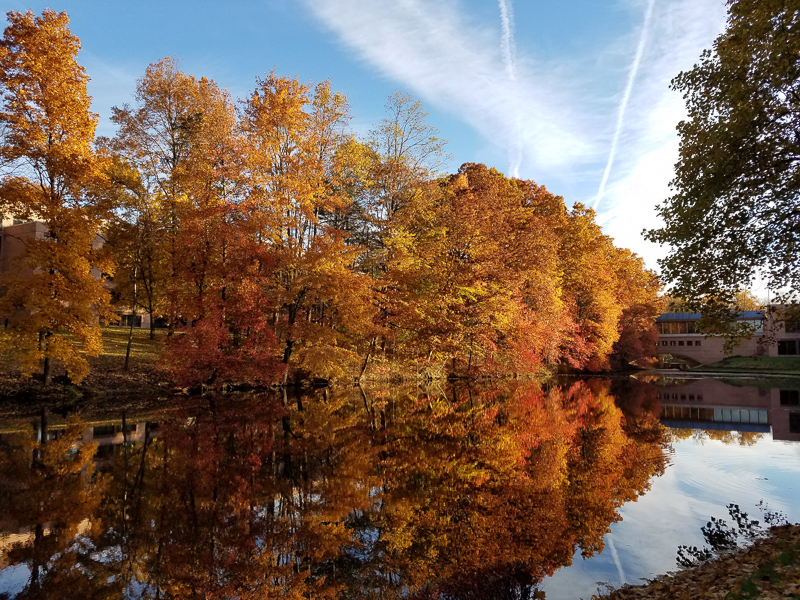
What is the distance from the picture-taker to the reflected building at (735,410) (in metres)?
18.1

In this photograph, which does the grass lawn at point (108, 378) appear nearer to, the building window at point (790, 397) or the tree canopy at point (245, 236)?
the tree canopy at point (245, 236)

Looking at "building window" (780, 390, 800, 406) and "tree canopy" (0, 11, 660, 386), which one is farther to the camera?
"building window" (780, 390, 800, 406)

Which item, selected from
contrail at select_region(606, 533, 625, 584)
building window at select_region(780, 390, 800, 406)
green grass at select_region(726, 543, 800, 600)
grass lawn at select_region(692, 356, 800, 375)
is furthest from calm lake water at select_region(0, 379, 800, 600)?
grass lawn at select_region(692, 356, 800, 375)

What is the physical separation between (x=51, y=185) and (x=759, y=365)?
6380 centimetres

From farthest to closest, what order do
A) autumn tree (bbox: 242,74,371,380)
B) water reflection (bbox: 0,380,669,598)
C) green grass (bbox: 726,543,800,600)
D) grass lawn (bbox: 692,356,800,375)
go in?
1. grass lawn (bbox: 692,356,800,375)
2. autumn tree (bbox: 242,74,371,380)
3. water reflection (bbox: 0,380,669,598)
4. green grass (bbox: 726,543,800,600)

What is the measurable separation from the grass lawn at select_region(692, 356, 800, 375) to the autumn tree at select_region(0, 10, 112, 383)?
5723cm

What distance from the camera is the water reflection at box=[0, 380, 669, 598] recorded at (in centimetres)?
594

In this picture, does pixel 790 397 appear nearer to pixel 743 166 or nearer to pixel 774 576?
pixel 743 166

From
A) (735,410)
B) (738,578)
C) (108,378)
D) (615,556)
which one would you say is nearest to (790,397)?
(735,410)

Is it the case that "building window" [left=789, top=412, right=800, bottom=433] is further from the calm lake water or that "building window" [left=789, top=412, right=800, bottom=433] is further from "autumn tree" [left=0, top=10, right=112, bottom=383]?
"autumn tree" [left=0, top=10, right=112, bottom=383]

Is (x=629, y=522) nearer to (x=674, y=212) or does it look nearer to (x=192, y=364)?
(x=674, y=212)

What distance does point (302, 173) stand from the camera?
24.0 meters

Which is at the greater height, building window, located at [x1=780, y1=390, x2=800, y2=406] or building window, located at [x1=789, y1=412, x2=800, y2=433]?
building window, located at [x1=780, y1=390, x2=800, y2=406]

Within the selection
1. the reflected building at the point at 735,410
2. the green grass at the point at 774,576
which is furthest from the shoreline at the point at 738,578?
the reflected building at the point at 735,410
